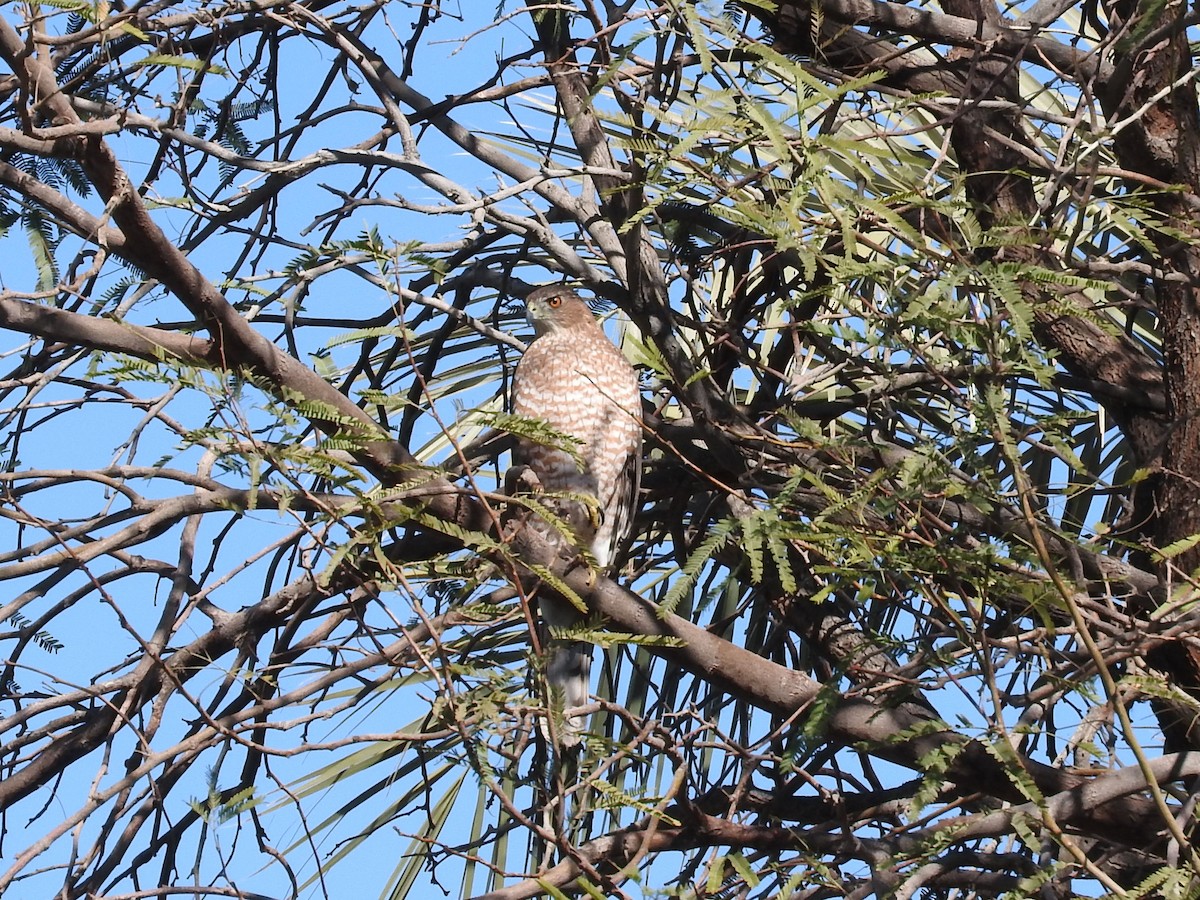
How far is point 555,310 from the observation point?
4.95 m

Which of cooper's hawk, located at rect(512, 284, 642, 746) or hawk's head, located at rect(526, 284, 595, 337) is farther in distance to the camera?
hawk's head, located at rect(526, 284, 595, 337)

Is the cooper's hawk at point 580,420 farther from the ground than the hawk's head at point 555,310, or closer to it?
closer to it

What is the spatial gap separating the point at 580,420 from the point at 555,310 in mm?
472

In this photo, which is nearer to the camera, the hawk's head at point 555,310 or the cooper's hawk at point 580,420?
the cooper's hawk at point 580,420

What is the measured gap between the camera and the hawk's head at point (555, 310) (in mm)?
4895

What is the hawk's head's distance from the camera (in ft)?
16.1

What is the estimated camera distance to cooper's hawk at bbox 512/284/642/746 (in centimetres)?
455

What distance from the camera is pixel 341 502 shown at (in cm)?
276

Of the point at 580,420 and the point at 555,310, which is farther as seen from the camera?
the point at 555,310

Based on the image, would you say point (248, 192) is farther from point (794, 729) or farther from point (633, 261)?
point (794, 729)

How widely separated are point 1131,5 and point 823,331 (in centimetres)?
176

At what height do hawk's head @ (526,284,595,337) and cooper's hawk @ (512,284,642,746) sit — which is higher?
hawk's head @ (526,284,595,337)

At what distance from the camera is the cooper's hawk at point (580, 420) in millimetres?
4547

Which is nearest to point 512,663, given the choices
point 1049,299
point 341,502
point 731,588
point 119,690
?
point 731,588
